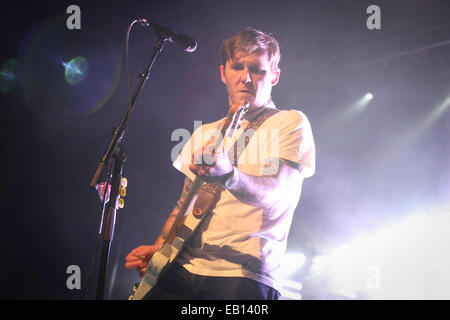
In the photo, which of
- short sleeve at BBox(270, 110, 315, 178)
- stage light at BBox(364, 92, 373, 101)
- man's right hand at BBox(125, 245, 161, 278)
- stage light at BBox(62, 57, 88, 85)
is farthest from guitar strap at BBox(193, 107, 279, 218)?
stage light at BBox(364, 92, 373, 101)

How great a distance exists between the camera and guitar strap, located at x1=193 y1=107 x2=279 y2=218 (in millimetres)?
2105

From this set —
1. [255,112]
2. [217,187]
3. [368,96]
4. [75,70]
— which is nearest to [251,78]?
[255,112]

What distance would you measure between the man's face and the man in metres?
0.27

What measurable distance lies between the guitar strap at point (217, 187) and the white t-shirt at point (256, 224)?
0.12 ft

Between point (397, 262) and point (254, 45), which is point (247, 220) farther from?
Answer: point (397, 262)

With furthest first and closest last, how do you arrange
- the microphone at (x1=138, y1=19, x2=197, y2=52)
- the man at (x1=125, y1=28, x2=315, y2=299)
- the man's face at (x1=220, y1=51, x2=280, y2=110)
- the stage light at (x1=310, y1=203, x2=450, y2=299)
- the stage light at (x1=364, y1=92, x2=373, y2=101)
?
the stage light at (x1=364, y1=92, x2=373, y2=101) → the stage light at (x1=310, y1=203, x2=450, y2=299) → the man's face at (x1=220, y1=51, x2=280, y2=110) → the microphone at (x1=138, y1=19, x2=197, y2=52) → the man at (x1=125, y1=28, x2=315, y2=299)

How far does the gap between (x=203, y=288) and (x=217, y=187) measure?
2.04ft

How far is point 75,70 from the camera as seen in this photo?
430 cm

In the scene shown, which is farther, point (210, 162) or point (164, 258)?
point (164, 258)

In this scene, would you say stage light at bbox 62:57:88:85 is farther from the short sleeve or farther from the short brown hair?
the short sleeve

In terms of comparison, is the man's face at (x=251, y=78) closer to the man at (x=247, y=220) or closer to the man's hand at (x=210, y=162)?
the man at (x=247, y=220)

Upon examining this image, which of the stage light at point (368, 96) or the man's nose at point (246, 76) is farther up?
the stage light at point (368, 96)

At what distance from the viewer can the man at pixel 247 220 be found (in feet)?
5.70

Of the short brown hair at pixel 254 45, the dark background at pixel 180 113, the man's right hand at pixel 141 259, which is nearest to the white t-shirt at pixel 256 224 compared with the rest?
the man's right hand at pixel 141 259
